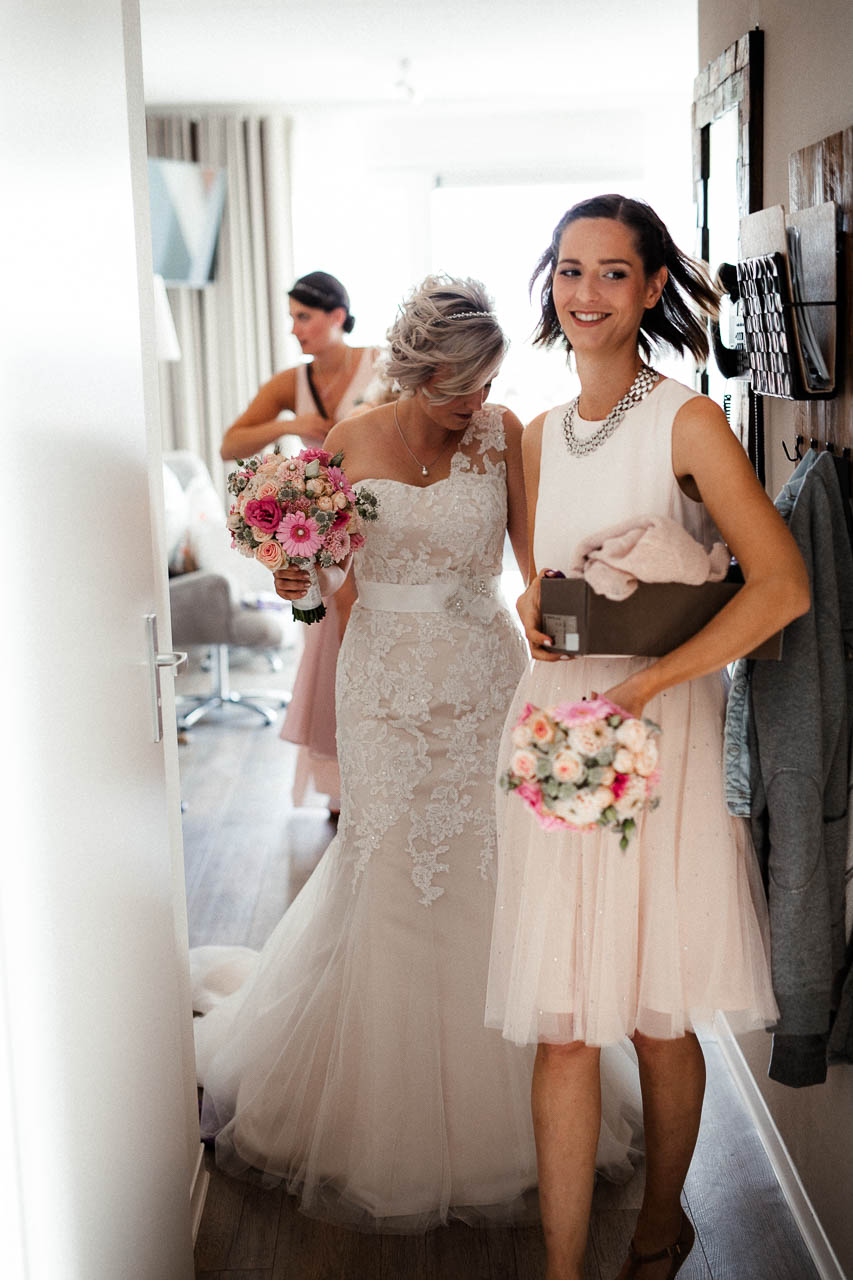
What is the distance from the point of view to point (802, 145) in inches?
87.7

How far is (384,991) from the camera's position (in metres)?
2.51

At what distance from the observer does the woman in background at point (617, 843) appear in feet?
5.98

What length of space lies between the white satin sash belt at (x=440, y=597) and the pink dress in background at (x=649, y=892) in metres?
0.72

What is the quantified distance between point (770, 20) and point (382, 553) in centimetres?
130

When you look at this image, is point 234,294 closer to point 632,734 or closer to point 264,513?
point 264,513

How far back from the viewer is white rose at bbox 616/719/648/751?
1.51m

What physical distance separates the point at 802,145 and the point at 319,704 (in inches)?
105

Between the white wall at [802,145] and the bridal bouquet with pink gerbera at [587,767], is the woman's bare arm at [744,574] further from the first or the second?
the white wall at [802,145]

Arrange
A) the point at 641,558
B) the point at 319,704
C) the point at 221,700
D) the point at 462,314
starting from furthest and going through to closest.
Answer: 1. the point at 221,700
2. the point at 319,704
3. the point at 462,314
4. the point at 641,558

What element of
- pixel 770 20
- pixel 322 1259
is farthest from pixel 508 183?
pixel 322 1259

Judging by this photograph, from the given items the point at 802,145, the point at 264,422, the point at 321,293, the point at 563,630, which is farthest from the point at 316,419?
the point at 563,630

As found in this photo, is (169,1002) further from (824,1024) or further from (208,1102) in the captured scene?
(824,1024)

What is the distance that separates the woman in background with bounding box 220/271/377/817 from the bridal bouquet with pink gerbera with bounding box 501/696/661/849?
276cm

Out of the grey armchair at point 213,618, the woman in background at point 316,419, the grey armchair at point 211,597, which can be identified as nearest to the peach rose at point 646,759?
the woman in background at point 316,419
